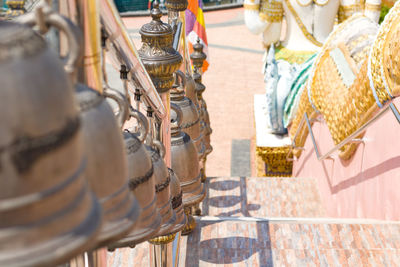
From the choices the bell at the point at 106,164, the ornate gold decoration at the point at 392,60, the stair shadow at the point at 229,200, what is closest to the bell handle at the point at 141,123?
the bell at the point at 106,164

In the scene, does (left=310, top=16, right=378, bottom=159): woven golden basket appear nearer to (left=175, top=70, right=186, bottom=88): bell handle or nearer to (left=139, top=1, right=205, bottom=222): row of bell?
(left=139, top=1, right=205, bottom=222): row of bell

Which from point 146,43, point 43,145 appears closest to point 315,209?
point 146,43

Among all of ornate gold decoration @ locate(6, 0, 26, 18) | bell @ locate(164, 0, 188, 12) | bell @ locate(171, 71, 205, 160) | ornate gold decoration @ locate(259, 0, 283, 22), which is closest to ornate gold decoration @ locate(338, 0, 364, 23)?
ornate gold decoration @ locate(259, 0, 283, 22)

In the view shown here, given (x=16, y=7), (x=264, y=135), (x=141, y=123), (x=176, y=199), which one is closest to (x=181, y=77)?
(x=176, y=199)

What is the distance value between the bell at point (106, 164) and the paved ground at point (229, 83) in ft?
30.7

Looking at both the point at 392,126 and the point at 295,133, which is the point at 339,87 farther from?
the point at 295,133

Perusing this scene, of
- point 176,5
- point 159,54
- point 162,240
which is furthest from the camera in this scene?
point 176,5

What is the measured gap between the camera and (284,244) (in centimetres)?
489

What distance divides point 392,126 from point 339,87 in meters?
1.59

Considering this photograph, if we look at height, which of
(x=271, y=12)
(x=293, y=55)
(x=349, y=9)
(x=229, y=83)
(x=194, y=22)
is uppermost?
(x=194, y=22)

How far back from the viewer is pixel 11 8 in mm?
1114

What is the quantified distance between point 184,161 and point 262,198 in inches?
178

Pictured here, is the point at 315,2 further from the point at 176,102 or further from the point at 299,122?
the point at 176,102

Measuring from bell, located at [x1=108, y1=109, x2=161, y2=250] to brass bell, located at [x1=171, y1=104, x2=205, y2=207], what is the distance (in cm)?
113
